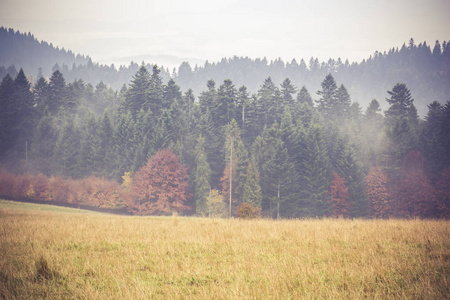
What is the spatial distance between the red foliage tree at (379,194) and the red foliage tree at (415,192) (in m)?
1.77

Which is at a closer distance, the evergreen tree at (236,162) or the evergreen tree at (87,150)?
the evergreen tree at (236,162)

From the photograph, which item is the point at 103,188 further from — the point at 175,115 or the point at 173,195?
the point at 175,115

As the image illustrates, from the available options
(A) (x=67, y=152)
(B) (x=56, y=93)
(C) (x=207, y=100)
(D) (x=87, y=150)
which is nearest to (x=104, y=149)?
(D) (x=87, y=150)

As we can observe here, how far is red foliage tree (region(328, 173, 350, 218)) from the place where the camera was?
51.3 m

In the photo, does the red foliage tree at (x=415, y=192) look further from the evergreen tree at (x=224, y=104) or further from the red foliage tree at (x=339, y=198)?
the evergreen tree at (x=224, y=104)

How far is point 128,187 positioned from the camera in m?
58.2

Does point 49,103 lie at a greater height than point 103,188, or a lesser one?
greater

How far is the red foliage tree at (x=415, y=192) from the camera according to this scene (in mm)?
50469

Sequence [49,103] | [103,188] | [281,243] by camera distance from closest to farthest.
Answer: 1. [281,243]
2. [103,188]
3. [49,103]

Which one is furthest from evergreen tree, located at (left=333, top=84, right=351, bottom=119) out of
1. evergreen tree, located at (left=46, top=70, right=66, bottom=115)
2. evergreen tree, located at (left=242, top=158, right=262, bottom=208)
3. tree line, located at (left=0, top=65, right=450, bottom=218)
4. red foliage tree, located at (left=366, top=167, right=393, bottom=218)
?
evergreen tree, located at (left=46, top=70, right=66, bottom=115)

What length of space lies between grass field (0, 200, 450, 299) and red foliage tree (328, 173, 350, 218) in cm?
4295

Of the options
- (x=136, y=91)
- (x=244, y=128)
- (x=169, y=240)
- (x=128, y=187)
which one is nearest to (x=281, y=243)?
(x=169, y=240)

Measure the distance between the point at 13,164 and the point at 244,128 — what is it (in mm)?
65713

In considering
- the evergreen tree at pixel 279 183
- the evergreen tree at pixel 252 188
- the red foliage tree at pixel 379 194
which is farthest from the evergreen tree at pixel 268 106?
the red foliage tree at pixel 379 194
